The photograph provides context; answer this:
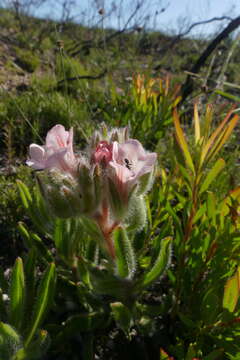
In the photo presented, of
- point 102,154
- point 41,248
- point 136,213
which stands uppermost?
point 102,154

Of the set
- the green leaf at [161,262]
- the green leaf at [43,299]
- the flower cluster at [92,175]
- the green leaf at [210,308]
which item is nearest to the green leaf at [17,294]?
the green leaf at [43,299]

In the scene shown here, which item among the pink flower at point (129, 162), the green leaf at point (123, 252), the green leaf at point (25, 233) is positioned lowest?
the green leaf at point (25, 233)

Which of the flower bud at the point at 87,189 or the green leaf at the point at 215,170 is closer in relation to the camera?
the flower bud at the point at 87,189

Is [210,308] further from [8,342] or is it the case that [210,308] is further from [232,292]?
[8,342]

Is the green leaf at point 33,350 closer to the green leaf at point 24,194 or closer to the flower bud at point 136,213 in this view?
the flower bud at point 136,213

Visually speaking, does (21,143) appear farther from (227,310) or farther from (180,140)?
(227,310)

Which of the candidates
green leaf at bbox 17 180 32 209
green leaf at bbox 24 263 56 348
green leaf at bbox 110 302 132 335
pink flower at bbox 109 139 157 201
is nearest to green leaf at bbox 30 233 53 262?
green leaf at bbox 17 180 32 209

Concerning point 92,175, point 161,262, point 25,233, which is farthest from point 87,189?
point 25,233
